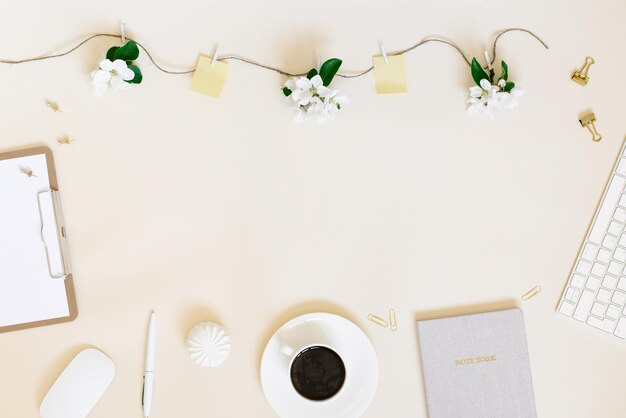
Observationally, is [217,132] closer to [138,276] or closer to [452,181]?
[138,276]

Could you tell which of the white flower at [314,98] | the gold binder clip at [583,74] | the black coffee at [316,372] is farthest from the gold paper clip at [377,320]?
the gold binder clip at [583,74]

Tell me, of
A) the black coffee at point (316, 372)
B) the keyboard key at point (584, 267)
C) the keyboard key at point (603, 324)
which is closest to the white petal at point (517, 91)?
the keyboard key at point (584, 267)

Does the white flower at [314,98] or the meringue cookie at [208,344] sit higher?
the white flower at [314,98]

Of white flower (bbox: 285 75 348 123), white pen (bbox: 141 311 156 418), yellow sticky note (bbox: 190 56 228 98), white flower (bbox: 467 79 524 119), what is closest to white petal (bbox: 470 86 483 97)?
white flower (bbox: 467 79 524 119)

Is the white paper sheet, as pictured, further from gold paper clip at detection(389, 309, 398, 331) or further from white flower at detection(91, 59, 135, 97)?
gold paper clip at detection(389, 309, 398, 331)

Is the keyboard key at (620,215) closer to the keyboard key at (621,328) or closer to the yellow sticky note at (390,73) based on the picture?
the keyboard key at (621,328)

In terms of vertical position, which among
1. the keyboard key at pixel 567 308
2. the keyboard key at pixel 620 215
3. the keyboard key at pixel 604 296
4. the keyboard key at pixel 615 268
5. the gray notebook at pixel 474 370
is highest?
the keyboard key at pixel 620 215

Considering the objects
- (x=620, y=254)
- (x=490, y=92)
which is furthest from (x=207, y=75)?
(x=620, y=254)

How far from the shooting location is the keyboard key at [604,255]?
967 millimetres

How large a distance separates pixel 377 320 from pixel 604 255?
0.43 m

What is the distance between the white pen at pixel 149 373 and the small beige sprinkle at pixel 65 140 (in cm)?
34

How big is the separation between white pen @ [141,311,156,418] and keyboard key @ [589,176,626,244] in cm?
81

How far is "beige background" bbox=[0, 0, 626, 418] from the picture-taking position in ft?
3.10

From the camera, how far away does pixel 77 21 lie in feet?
3.10
